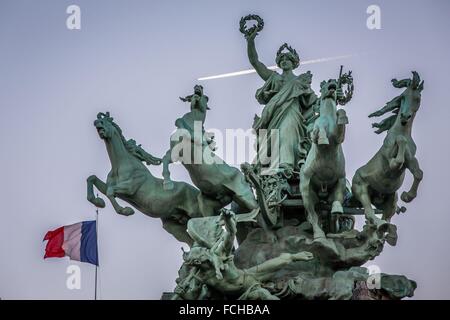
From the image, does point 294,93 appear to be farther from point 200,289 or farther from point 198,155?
point 200,289

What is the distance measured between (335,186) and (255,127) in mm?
3577

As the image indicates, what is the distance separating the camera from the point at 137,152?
3538 cm

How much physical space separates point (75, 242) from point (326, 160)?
275 inches

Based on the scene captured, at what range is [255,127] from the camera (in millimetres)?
36750

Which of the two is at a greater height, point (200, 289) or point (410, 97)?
point (410, 97)

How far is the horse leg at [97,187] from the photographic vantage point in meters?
35.2

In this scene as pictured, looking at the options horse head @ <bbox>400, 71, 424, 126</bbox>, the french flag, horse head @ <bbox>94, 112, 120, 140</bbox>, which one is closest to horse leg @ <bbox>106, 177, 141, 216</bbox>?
horse head @ <bbox>94, 112, 120, 140</bbox>

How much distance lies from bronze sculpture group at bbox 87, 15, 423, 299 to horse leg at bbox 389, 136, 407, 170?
0.8 inches

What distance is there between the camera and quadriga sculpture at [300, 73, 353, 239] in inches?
1289

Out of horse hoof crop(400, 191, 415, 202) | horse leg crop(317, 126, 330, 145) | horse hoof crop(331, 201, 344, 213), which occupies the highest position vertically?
horse leg crop(317, 126, 330, 145)

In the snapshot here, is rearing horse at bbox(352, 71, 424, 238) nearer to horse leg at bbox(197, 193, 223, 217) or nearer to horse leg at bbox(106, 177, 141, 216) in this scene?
horse leg at bbox(197, 193, 223, 217)

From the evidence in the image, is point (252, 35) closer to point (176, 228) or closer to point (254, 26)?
point (254, 26)

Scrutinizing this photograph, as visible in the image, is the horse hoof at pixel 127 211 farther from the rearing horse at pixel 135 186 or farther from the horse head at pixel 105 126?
the horse head at pixel 105 126
